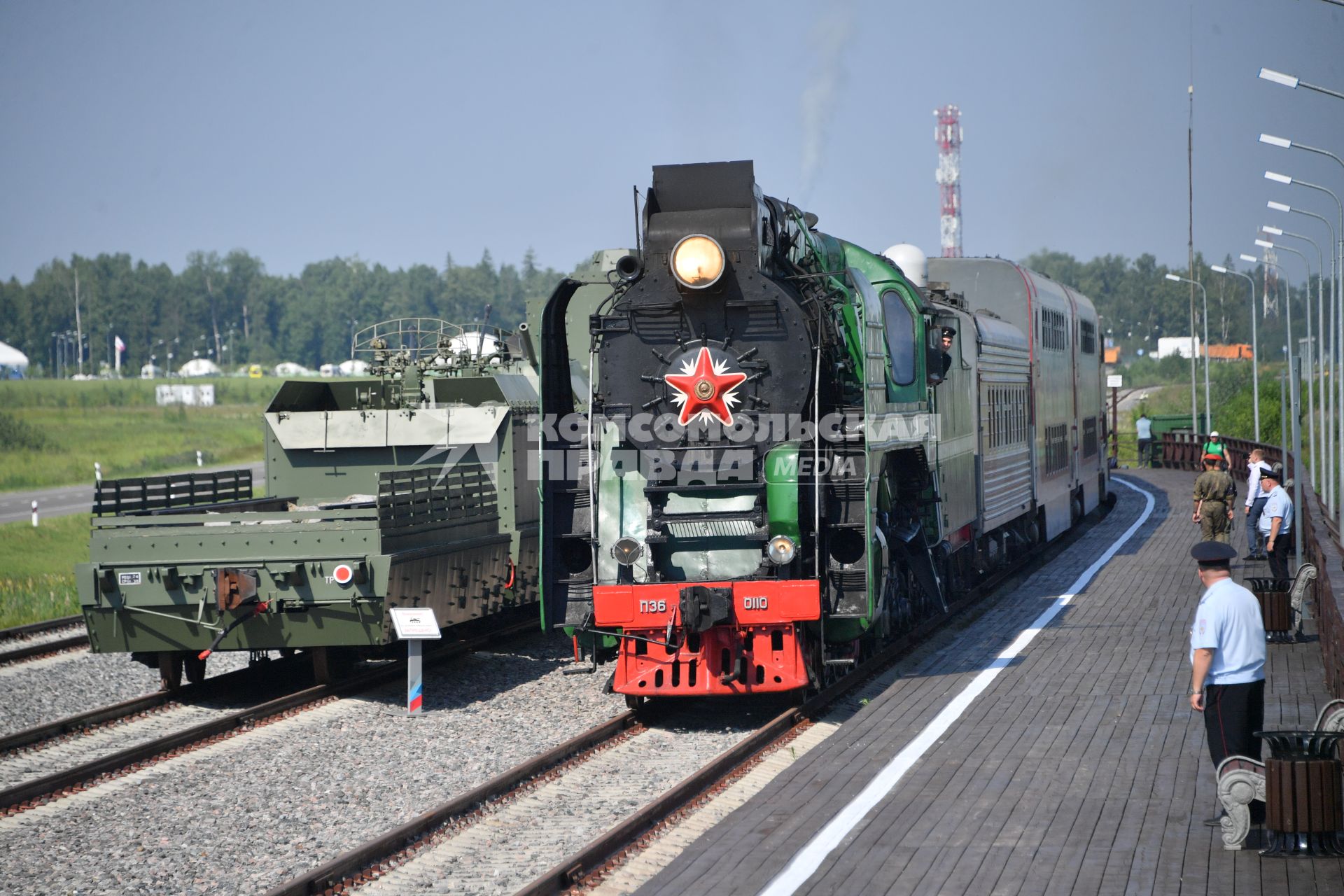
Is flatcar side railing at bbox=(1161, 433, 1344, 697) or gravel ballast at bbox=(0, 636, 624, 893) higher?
flatcar side railing at bbox=(1161, 433, 1344, 697)

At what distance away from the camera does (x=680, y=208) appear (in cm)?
1114

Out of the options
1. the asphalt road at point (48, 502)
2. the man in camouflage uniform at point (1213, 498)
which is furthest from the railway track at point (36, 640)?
the man in camouflage uniform at point (1213, 498)

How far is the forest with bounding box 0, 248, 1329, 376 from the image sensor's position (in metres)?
119

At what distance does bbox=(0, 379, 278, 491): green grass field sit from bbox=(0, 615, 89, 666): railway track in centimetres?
2907

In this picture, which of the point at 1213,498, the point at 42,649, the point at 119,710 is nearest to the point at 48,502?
the point at 42,649

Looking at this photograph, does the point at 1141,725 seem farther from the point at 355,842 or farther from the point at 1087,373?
the point at 1087,373

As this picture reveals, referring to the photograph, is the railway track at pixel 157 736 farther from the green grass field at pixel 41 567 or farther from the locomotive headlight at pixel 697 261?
the green grass field at pixel 41 567

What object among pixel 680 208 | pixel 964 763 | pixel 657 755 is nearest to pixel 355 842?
pixel 657 755

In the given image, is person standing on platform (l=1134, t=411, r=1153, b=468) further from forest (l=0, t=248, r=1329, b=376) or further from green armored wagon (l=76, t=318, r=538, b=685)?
forest (l=0, t=248, r=1329, b=376)

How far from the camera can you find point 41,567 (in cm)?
2417

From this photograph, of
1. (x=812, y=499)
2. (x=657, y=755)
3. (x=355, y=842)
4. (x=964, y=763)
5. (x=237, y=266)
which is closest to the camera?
(x=355, y=842)

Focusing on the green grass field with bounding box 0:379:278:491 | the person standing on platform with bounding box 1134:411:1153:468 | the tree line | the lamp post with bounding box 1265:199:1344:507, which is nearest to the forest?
the tree line

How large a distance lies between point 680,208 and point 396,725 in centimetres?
485

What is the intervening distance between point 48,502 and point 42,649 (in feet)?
82.5
